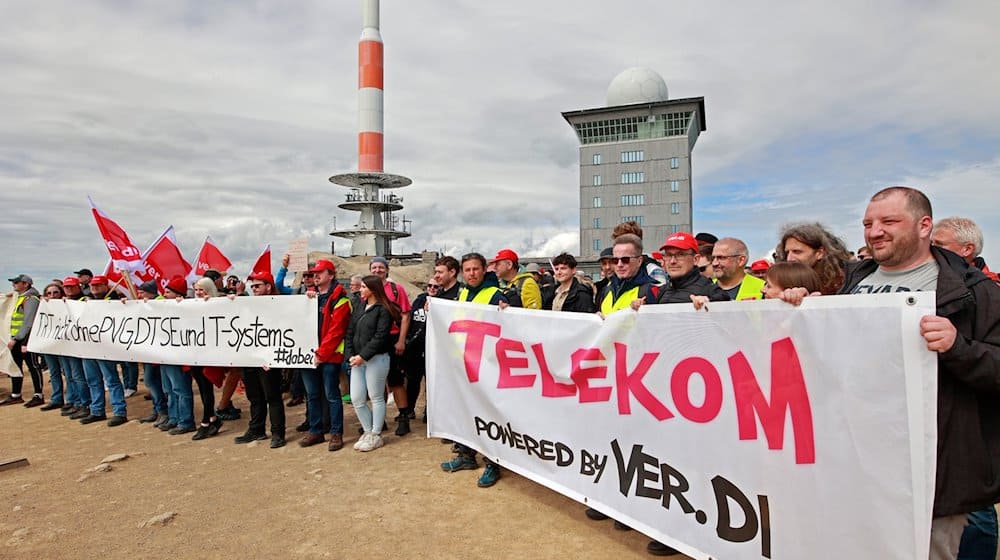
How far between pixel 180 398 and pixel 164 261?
12.4ft

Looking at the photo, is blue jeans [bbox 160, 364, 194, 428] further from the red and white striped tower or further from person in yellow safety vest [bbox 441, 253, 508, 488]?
the red and white striped tower

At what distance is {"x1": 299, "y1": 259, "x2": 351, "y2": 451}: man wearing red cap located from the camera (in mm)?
5891

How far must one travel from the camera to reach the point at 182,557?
3605mm

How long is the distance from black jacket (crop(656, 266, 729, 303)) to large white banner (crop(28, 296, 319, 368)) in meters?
3.82

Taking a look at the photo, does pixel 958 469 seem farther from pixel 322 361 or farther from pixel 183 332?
pixel 183 332

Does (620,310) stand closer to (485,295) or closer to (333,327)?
(485,295)

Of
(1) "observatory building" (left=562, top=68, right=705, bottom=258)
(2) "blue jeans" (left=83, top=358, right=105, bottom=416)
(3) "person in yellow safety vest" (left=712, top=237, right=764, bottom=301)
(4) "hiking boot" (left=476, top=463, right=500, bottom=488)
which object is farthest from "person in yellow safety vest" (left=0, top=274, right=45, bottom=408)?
(1) "observatory building" (left=562, top=68, right=705, bottom=258)

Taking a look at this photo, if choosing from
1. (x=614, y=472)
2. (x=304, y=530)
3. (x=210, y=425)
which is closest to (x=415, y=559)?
(x=304, y=530)

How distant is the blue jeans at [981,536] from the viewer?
271 centimetres

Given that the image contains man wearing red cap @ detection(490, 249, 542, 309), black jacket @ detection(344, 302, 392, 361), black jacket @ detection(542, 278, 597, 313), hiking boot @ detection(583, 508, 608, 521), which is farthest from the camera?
black jacket @ detection(344, 302, 392, 361)

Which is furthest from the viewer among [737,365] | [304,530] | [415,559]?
[304,530]

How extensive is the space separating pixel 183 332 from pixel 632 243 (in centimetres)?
536

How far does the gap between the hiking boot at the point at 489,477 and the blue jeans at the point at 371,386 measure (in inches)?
63.9

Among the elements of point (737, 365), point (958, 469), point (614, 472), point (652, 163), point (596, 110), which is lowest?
point (614, 472)
